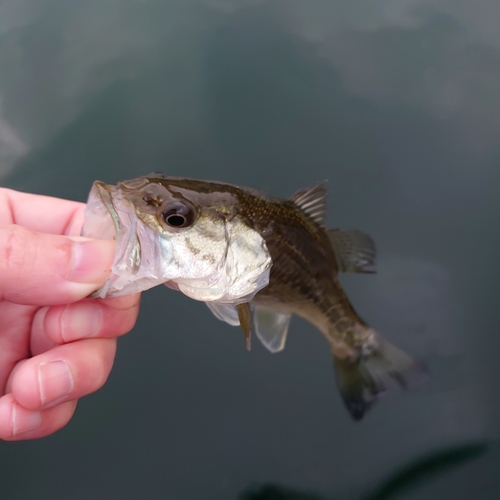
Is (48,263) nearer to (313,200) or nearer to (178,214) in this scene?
A: (178,214)

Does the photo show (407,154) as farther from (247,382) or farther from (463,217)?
(247,382)

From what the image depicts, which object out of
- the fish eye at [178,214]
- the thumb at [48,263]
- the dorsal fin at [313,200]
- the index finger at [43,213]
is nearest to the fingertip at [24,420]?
the thumb at [48,263]

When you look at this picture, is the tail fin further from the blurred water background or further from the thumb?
the thumb

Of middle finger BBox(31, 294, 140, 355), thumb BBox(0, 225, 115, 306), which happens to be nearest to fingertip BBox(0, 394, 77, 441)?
middle finger BBox(31, 294, 140, 355)

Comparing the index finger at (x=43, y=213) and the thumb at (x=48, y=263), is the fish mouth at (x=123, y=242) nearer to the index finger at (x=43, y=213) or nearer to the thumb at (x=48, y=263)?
the thumb at (x=48, y=263)

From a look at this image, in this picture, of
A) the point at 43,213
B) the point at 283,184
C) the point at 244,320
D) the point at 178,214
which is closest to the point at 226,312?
the point at 244,320

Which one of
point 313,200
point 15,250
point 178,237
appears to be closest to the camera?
point 15,250

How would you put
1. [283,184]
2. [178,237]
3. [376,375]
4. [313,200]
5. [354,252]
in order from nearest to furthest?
1. [178,237]
2. [313,200]
3. [354,252]
4. [376,375]
5. [283,184]
